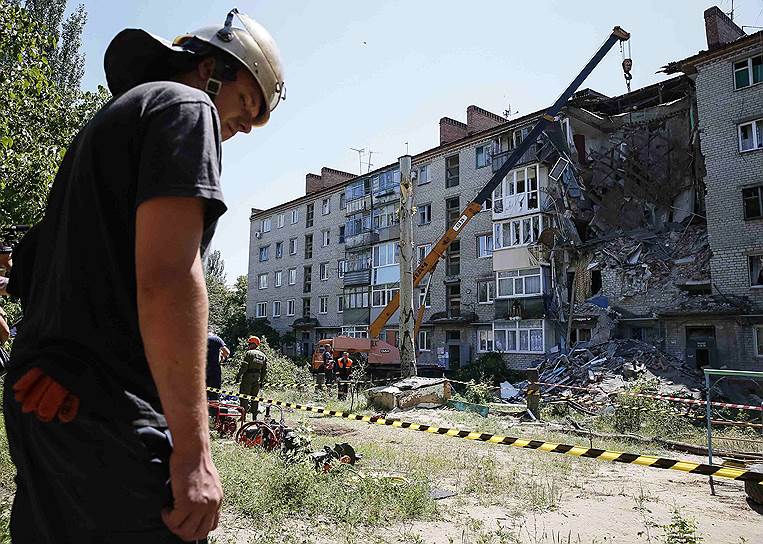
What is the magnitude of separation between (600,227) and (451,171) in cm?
1086

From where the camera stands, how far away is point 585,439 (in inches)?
493

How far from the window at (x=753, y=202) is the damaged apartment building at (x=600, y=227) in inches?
2.4

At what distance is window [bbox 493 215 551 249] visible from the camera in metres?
29.9

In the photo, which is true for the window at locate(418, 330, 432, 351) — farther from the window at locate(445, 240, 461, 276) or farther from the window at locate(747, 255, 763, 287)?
the window at locate(747, 255, 763, 287)

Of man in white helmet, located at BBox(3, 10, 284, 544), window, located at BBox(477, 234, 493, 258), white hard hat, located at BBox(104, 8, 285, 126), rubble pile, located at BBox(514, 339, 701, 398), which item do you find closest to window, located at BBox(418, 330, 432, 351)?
window, located at BBox(477, 234, 493, 258)

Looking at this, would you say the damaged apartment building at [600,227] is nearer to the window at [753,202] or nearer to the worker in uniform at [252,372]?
the window at [753,202]

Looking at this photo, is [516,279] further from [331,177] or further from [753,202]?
[331,177]

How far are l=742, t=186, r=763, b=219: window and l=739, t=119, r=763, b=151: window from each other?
1800mm

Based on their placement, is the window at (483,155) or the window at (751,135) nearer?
the window at (751,135)

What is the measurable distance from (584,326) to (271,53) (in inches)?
1116

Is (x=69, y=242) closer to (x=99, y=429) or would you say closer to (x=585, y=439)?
(x=99, y=429)

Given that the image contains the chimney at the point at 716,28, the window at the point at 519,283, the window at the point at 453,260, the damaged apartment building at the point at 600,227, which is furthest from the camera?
the window at the point at 453,260

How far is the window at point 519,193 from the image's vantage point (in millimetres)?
30359

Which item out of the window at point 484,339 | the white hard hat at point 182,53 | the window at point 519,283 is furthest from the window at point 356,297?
the white hard hat at point 182,53
